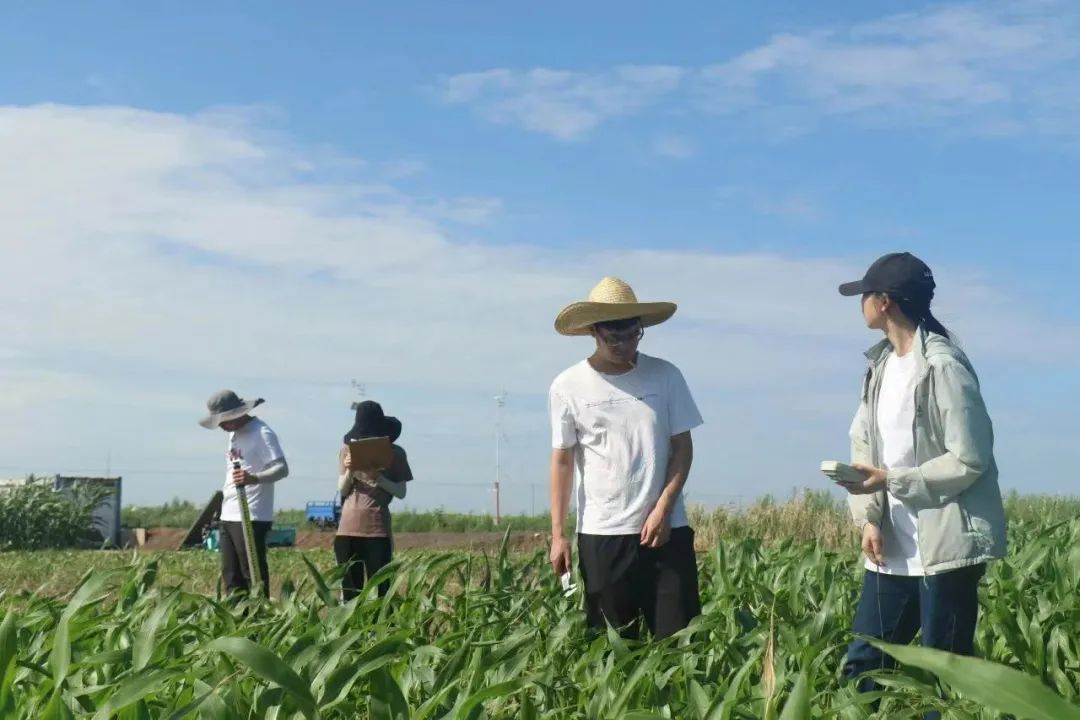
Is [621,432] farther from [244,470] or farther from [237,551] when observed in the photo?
[237,551]

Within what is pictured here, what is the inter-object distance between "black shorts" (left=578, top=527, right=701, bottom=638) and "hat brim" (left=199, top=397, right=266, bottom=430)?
12.5ft

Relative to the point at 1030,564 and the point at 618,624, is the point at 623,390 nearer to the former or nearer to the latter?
the point at 618,624

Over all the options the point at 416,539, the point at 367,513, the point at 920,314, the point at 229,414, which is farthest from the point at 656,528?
the point at 416,539

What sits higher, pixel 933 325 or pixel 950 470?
pixel 933 325

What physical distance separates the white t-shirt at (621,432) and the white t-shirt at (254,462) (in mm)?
3522

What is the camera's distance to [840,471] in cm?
420

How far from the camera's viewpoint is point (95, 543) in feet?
74.3

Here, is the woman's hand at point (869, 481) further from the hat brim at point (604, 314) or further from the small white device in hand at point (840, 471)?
the hat brim at point (604, 314)

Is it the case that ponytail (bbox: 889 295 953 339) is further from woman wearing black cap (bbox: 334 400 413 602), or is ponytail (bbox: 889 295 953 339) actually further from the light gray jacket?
woman wearing black cap (bbox: 334 400 413 602)

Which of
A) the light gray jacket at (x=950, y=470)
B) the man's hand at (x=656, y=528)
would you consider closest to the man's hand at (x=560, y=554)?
the man's hand at (x=656, y=528)

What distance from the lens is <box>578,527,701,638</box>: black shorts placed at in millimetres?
5203

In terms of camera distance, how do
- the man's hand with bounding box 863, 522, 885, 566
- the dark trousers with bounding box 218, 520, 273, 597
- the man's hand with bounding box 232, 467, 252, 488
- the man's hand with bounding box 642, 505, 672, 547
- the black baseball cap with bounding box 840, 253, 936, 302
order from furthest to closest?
the dark trousers with bounding box 218, 520, 273, 597
the man's hand with bounding box 232, 467, 252, 488
the man's hand with bounding box 642, 505, 672, 547
the man's hand with bounding box 863, 522, 885, 566
the black baseball cap with bounding box 840, 253, 936, 302

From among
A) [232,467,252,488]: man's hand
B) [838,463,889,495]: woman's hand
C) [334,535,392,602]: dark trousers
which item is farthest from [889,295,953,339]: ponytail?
[232,467,252,488]: man's hand

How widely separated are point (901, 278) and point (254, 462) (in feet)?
16.7
